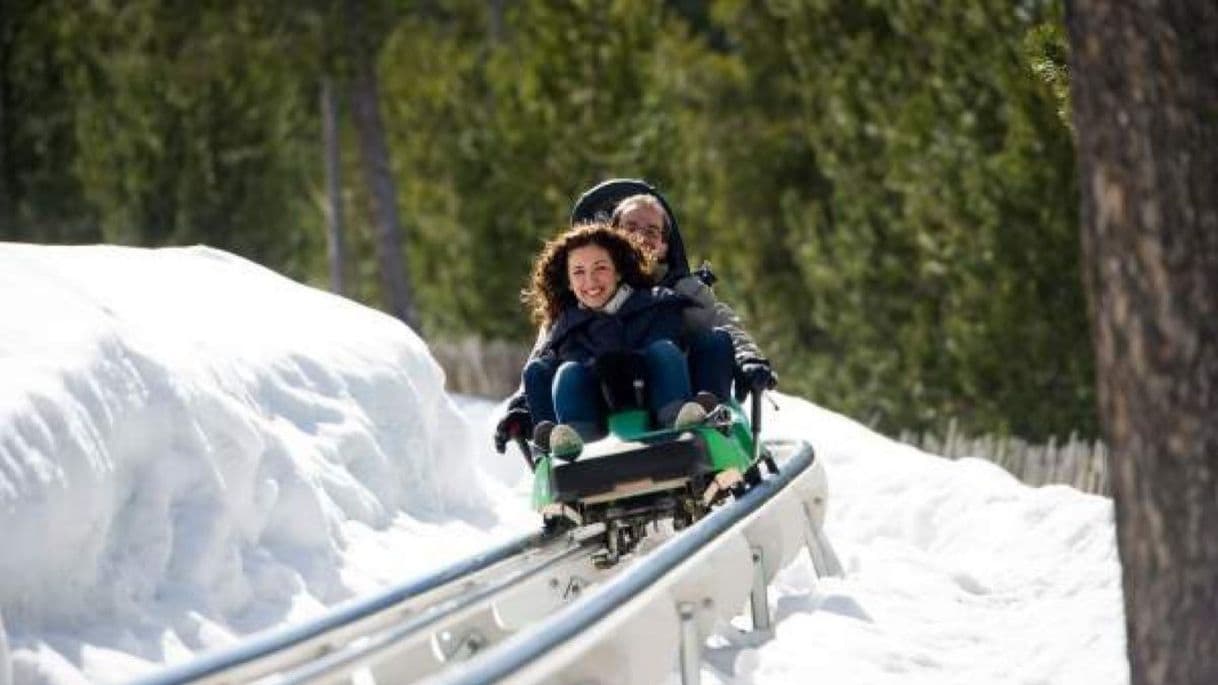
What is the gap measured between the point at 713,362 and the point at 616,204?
1.38m

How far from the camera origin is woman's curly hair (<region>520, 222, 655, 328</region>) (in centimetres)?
868

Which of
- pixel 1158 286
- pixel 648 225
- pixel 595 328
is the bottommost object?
pixel 595 328

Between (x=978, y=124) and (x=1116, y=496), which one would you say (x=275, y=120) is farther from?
(x=1116, y=496)

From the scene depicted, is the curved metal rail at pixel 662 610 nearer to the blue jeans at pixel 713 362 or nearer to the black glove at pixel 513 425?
the blue jeans at pixel 713 362

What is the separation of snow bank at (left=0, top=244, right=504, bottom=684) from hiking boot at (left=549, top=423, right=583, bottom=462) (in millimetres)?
1098

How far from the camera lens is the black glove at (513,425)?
A: 865 centimetres

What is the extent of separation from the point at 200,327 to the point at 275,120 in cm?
2120

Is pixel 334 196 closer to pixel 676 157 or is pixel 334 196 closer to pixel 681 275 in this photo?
pixel 676 157

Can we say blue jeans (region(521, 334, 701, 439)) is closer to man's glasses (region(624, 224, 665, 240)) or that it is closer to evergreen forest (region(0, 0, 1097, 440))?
man's glasses (region(624, 224, 665, 240))

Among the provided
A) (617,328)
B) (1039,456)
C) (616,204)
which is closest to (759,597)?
(617,328)

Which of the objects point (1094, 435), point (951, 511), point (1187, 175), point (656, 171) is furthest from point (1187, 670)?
point (656, 171)

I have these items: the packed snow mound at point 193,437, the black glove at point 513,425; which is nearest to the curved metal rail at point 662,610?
the black glove at point 513,425

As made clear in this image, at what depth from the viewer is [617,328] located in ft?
28.2

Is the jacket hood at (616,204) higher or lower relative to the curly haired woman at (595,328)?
higher
